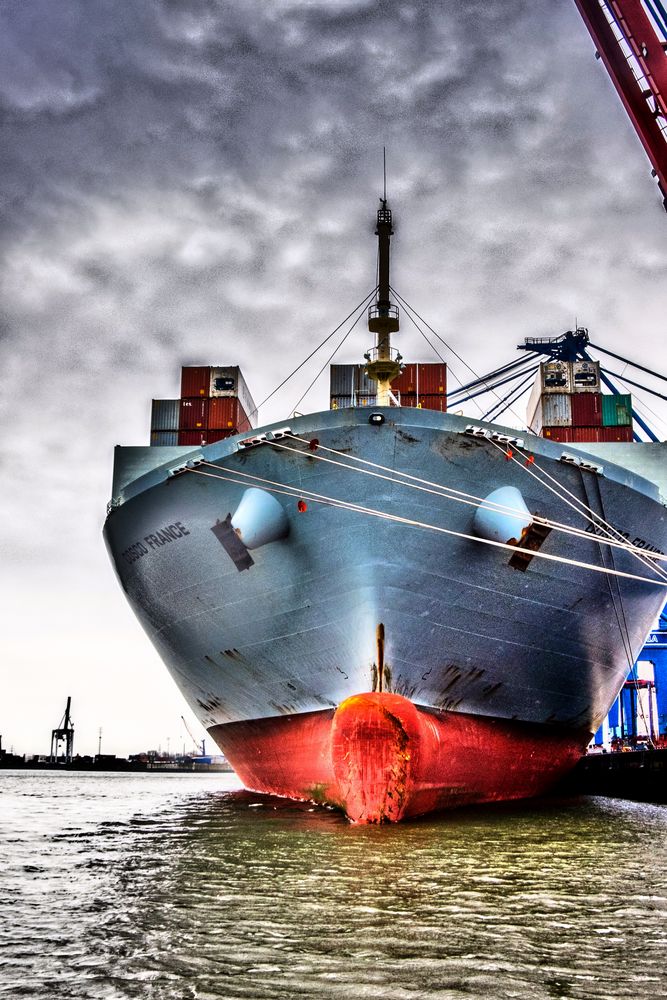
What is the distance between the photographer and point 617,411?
71.5 ft

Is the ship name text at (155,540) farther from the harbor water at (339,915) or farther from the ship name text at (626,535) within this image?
the ship name text at (626,535)

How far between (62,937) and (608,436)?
19.2 metres

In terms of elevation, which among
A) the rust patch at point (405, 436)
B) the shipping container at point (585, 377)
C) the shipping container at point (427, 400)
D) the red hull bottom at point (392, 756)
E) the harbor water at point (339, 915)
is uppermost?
the shipping container at point (585, 377)

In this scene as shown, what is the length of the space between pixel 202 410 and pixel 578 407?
9.83 m

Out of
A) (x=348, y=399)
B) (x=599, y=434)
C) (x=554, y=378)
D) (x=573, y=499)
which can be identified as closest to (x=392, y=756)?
(x=573, y=499)

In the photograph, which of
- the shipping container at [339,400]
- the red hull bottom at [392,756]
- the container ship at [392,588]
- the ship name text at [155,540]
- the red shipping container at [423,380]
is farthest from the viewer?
the shipping container at [339,400]

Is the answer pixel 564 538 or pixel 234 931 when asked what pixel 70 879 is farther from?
pixel 564 538

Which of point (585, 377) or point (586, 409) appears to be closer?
point (586, 409)

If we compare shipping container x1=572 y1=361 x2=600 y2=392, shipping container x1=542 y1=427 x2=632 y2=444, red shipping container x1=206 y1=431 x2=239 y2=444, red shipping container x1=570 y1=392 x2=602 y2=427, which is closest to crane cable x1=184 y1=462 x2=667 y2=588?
red shipping container x1=206 y1=431 x2=239 y2=444

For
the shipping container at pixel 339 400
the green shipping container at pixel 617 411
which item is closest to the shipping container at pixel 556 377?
the green shipping container at pixel 617 411

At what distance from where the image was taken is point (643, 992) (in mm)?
3967

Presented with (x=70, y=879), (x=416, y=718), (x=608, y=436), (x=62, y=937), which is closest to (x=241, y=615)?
(x=416, y=718)

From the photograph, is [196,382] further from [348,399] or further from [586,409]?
[586,409]

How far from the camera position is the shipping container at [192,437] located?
21.4 meters
